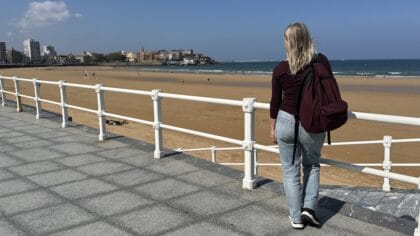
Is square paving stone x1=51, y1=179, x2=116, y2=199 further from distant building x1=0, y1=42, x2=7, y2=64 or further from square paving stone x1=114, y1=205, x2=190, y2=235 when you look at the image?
distant building x1=0, y1=42, x2=7, y2=64

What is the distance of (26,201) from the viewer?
454cm

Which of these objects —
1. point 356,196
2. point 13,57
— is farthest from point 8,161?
point 13,57

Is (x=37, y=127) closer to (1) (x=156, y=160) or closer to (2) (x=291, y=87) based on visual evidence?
(1) (x=156, y=160)

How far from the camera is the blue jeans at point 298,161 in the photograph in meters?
3.67

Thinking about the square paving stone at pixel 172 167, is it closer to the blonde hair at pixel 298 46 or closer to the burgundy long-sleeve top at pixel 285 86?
the burgundy long-sleeve top at pixel 285 86

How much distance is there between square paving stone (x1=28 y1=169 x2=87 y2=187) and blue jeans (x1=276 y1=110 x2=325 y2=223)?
269cm

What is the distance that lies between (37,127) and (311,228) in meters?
6.91

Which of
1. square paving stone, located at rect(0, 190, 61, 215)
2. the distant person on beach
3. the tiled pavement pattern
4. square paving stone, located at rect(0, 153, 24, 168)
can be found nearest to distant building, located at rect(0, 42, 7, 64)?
square paving stone, located at rect(0, 153, 24, 168)

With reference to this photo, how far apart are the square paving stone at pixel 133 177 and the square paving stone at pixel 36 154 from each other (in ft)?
5.02

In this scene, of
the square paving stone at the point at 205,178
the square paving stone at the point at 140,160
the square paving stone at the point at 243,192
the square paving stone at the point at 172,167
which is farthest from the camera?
the square paving stone at the point at 140,160

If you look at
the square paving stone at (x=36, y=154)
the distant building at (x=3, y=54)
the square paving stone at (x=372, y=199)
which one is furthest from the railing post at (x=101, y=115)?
the distant building at (x=3, y=54)

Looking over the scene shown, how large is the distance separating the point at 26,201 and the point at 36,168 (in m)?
1.36

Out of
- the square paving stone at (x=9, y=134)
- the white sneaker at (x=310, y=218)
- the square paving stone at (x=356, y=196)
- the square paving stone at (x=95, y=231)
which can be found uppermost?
the white sneaker at (x=310, y=218)

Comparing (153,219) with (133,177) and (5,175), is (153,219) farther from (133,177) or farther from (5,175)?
(5,175)
